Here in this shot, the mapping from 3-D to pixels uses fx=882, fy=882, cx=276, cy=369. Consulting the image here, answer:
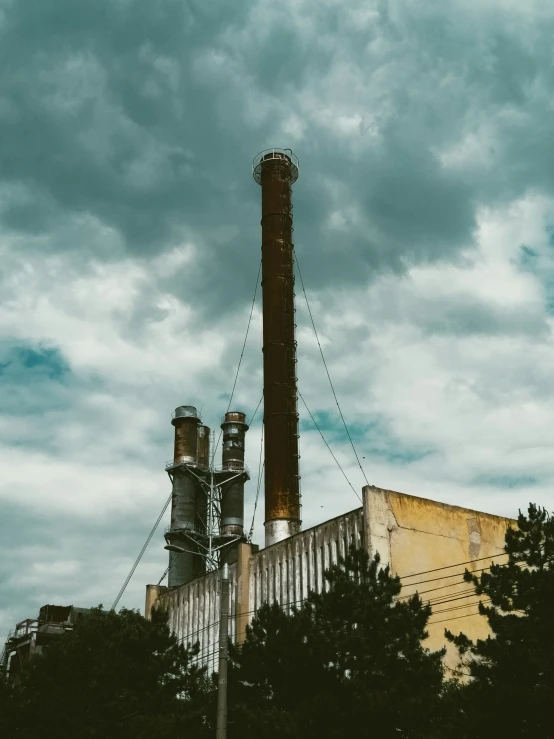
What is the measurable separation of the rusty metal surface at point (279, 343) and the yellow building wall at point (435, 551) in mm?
8445

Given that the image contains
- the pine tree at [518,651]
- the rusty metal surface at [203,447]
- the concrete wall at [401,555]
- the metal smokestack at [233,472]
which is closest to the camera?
the pine tree at [518,651]

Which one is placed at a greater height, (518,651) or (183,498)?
(183,498)

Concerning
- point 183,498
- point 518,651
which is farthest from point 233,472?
point 518,651

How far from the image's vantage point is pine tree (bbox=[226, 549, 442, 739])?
61.5ft

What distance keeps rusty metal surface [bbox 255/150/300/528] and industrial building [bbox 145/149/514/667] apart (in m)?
0.05

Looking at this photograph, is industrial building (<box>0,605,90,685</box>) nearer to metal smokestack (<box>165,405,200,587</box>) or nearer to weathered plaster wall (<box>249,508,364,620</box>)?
metal smokestack (<box>165,405,200,587</box>)

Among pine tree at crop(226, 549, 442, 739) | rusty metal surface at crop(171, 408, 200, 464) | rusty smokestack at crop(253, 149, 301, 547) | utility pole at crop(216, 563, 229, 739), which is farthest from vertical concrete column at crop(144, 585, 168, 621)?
utility pole at crop(216, 563, 229, 739)

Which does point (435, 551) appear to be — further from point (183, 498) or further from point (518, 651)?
point (183, 498)

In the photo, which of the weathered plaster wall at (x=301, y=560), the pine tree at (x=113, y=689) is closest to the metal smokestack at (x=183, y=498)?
the weathered plaster wall at (x=301, y=560)

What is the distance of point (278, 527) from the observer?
3612cm

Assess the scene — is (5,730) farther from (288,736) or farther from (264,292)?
(264,292)

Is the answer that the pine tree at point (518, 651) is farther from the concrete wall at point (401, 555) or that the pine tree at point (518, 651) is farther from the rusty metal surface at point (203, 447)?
the rusty metal surface at point (203, 447)

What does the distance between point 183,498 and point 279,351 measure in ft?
43.3

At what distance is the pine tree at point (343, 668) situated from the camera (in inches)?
738
